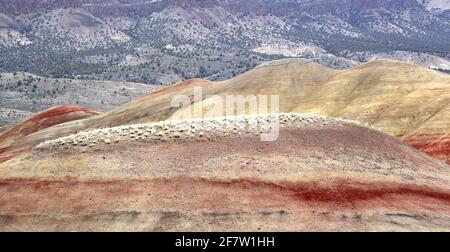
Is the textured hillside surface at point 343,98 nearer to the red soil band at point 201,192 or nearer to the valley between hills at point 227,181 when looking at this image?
the valley between hills at point 227,181

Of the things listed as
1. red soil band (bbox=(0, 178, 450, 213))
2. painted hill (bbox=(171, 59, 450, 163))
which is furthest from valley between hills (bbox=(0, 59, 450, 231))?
painted hill (bbox=(171, 59, 450, 163))

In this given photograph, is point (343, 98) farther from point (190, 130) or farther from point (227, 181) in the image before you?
point (227, 181)

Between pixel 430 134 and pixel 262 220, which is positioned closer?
pixel 262 220

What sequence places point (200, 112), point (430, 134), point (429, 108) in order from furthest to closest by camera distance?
point (200, 112), point (429, 108), point (430, 134)

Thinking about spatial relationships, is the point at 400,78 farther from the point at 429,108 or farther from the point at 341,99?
the point at 429,108

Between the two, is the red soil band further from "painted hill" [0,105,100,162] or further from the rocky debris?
"painted hill" [0,105,100,162]
